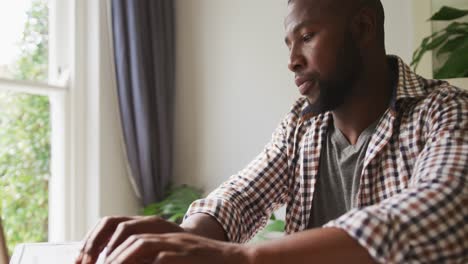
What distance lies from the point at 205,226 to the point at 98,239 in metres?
0.21

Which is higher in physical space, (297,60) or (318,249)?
(297,60)

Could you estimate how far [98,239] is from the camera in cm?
77

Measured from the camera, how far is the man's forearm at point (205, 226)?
0.91 meters

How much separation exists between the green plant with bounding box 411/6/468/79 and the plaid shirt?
665mm

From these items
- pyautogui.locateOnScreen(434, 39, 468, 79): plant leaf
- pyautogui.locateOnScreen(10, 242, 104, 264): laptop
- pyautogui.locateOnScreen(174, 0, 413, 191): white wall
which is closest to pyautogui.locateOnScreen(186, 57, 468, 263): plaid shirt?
pyautogui.locateOnScreen(10, 242, 104, 264): laptop

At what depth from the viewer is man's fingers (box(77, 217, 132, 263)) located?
764 millimetres

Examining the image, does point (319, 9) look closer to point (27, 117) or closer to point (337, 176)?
point (337, 176)

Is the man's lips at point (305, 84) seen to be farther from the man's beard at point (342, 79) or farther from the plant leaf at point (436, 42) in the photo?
the plant leaf at point (436, 42)

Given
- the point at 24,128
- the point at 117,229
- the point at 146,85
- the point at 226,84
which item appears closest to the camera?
the point at 117,229

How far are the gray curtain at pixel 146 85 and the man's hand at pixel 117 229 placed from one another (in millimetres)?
1764

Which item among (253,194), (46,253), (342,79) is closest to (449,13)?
(342,79)

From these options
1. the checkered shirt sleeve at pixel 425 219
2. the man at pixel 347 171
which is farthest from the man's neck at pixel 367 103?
the checkered shirt sleeve at pixel 425 219

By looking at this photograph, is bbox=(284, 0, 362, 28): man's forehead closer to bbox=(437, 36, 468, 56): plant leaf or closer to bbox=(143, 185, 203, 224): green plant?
bbox=(437, 36, 468, 56): plant leaf

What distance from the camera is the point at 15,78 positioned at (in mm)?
2234
